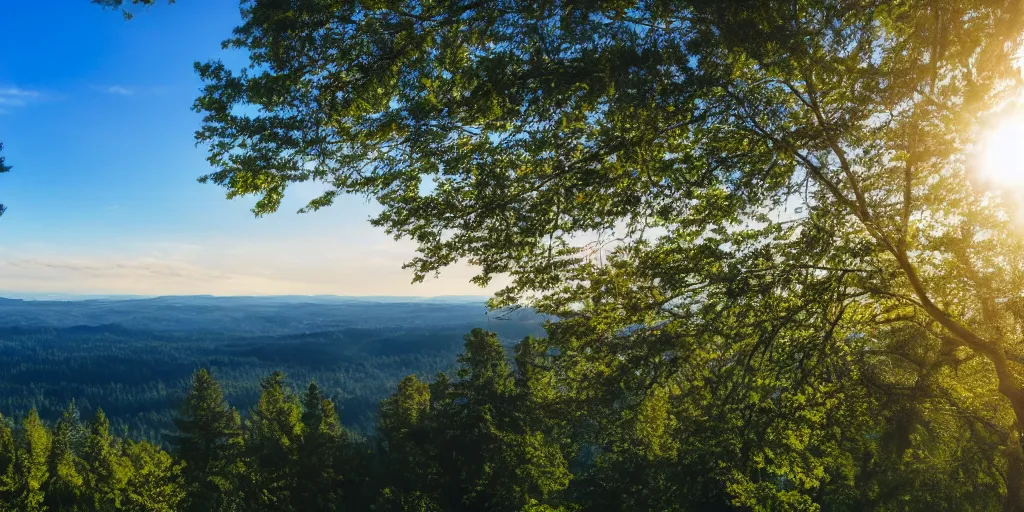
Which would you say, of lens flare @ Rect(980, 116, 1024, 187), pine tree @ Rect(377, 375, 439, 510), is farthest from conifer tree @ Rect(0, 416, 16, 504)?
lens flare @ Rect(980, 116, 1024, 187)

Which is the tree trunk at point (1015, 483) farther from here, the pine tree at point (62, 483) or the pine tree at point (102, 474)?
the pine tree at point (62, 483)

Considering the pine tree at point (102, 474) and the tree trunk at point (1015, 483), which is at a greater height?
the tree trunk at point (1015, 483)

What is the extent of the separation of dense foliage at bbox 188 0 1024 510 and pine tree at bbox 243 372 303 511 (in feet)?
94.1

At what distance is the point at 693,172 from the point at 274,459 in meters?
35.8

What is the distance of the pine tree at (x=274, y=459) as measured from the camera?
32.0 meters

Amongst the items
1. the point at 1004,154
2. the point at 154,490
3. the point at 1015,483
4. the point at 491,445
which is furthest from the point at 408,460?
the point at 1004,154

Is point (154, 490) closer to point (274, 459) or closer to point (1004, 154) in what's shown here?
point (274, 459)

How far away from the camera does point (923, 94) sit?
713cm

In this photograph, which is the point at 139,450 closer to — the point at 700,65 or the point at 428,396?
the point at 428,396

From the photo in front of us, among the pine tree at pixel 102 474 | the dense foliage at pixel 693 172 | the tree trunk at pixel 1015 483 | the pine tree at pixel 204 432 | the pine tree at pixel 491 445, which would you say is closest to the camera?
the dense foliage at pixel 693 172

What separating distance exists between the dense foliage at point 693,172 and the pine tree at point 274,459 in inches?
1130

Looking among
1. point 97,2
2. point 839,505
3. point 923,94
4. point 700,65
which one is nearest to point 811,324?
point 923,94

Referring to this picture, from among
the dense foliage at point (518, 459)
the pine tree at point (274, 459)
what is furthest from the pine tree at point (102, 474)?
the pine tree at point (274, 459)

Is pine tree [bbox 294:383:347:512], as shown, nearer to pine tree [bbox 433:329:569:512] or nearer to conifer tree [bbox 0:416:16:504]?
pine tree [bbox 433:329:569:512]
